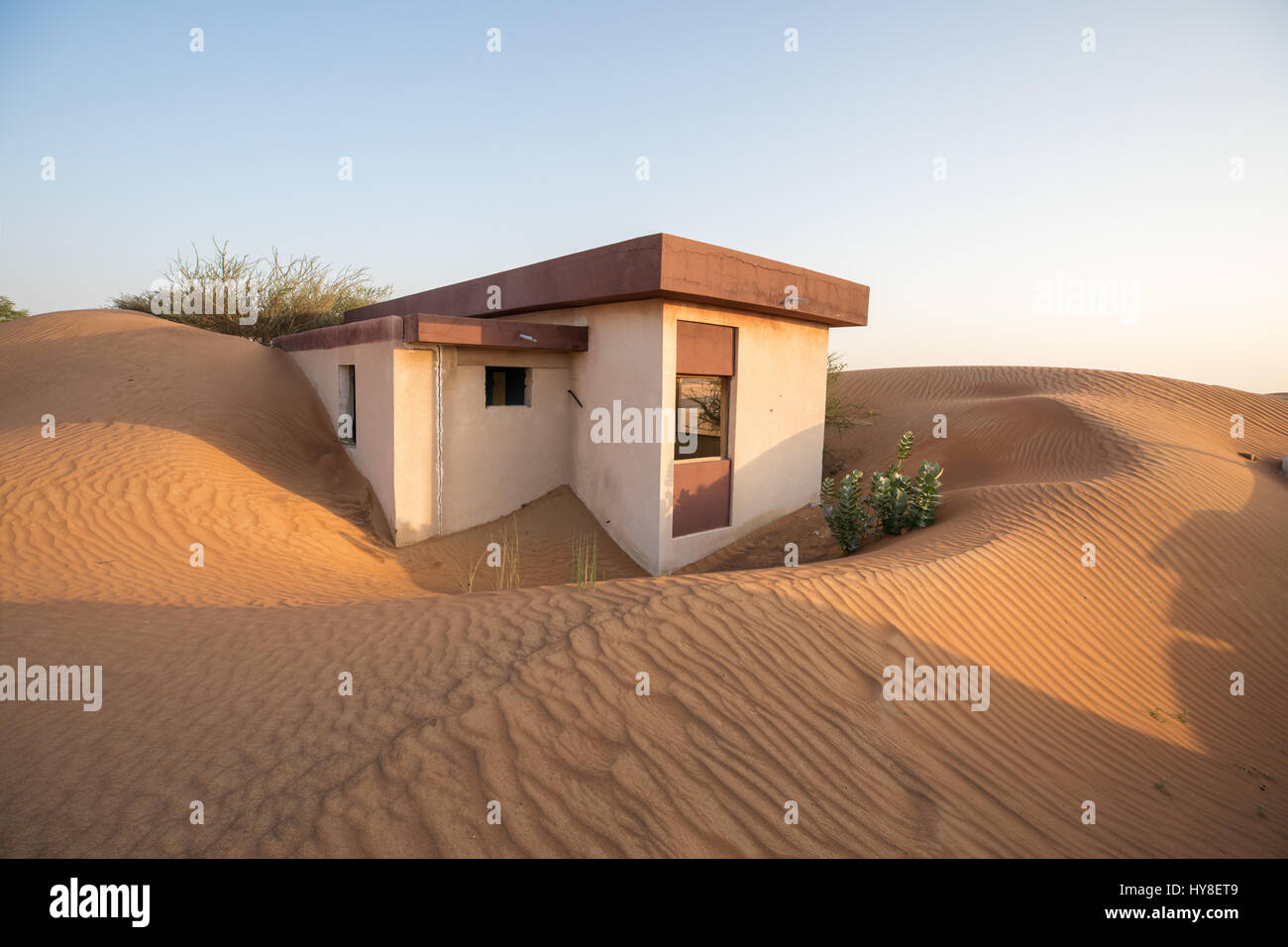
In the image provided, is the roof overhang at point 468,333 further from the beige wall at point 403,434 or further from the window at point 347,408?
the window at point 347,408

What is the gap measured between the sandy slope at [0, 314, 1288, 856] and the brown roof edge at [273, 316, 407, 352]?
113 inches

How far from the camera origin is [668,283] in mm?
7887

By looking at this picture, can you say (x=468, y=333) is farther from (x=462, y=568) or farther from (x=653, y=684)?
(x=653, y=684)

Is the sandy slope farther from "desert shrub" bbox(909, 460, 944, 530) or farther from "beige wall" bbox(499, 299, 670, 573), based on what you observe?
"beige wall" bbox(499, 299, 670, 573)

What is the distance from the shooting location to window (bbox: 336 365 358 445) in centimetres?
1182

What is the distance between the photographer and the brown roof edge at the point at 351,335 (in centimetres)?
905

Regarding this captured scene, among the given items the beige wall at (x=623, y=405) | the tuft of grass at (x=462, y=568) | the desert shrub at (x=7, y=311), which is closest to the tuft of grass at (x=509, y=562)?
the tuft of grass at (x=462, y=568)

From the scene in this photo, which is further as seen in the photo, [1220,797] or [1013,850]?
[1220,797]

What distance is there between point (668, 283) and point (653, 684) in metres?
5.33

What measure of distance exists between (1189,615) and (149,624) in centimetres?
997

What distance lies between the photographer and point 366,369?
33.4ft

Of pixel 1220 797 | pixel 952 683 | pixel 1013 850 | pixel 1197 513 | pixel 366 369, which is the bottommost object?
pixel 1220 797
